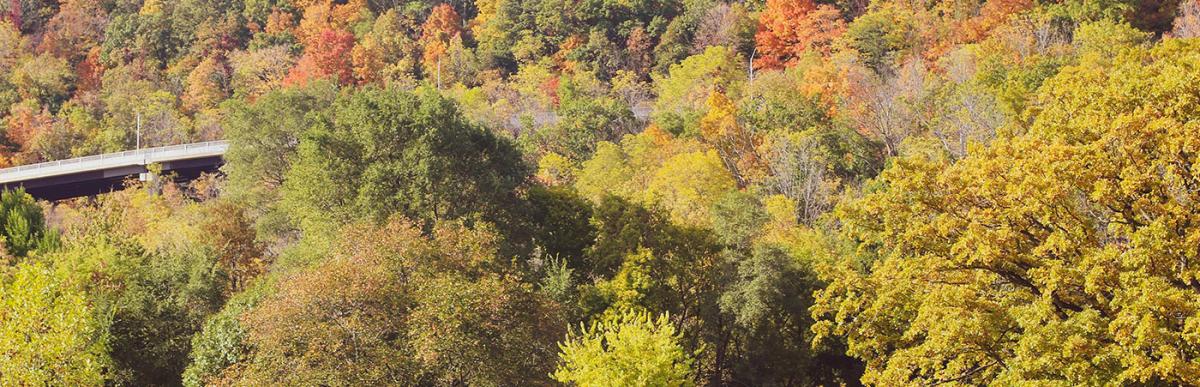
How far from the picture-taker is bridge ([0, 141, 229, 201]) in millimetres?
72625

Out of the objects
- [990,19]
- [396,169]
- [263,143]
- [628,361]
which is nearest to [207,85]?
[263,143]

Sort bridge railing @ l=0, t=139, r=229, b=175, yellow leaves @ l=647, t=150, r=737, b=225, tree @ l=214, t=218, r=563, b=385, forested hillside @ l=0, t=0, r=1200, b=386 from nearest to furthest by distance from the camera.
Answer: forested hillside @ l=0, t=0, r=1200, b=386
tree @ l=214, t=218, r=563, b=385
yellow leaves @ l=647, t=150, r=737, b=225
bridge railing @ l=0, t=139, r=229, b=175

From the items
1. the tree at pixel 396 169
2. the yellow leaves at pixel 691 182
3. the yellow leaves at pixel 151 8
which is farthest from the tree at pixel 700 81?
the yellow leaves at pixel 151 8

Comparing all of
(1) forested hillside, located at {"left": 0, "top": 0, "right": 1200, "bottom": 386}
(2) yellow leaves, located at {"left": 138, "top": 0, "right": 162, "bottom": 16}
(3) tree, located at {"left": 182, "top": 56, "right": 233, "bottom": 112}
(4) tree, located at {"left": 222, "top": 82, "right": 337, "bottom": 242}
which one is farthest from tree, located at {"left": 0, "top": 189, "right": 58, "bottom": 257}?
(2) yellow leaves, located at {"left": 138, "top": 0, "right": 162, "bottom": 16}

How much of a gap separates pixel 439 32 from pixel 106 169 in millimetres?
29365

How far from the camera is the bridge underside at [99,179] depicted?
73.7 meters

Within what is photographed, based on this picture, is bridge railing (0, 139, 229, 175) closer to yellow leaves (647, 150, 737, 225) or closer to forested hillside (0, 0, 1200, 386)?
forested hillside (0, 0, 1200, 386)

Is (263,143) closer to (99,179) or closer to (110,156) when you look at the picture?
(110,156)

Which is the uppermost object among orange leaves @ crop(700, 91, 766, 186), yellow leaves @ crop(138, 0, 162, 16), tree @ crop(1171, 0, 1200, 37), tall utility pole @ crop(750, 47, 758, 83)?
tree @ crop(1171, 0, 1200, 37)

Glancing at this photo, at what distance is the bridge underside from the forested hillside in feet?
4.04

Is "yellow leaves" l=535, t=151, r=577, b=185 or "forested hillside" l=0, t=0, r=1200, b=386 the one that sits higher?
"forested hillside" l=0, t=0, r=1200, b=386

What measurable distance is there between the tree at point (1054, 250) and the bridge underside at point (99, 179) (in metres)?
58.7

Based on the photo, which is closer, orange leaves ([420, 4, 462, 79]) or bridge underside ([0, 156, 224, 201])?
bridge underside ([0, 156, 224, 201])

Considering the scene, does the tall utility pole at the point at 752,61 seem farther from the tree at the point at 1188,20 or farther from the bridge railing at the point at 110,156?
the bridge railing at the point at 110,156
